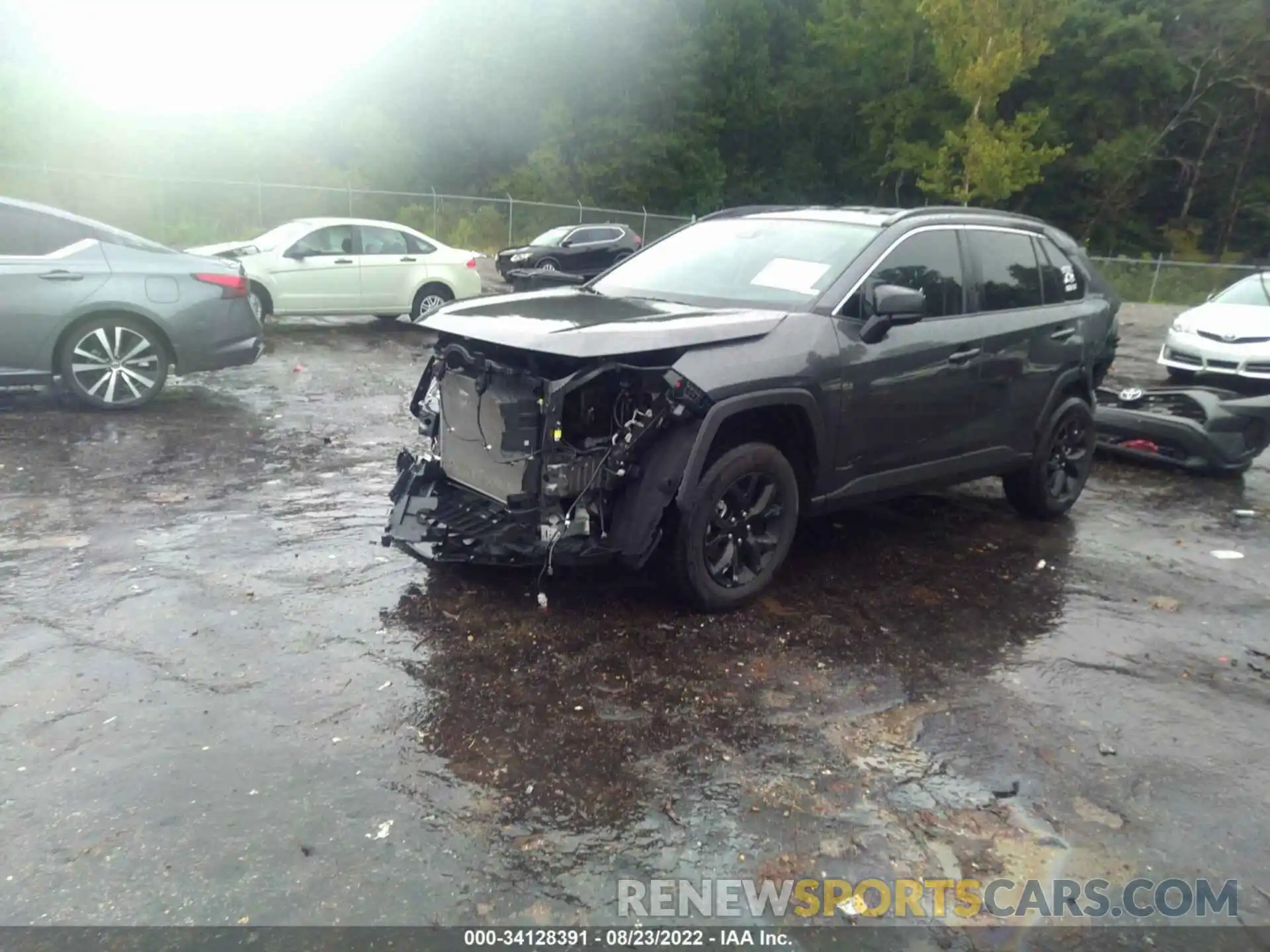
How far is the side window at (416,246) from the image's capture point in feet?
45.2

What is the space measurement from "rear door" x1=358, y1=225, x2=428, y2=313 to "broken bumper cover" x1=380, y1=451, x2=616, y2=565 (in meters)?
8.96

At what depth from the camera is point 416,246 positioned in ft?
45.3

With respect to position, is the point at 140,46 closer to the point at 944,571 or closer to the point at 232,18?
the point at 232,18

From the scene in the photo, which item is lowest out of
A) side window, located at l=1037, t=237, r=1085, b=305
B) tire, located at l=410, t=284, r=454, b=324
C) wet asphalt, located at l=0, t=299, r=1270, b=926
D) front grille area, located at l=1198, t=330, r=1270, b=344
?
wet asphalt, located at l=0, t=299, r=1270, b=926

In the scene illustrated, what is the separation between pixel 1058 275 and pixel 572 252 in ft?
53.1

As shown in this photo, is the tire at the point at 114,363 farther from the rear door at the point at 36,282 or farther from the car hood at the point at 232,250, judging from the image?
the car hood at the point at 232,250

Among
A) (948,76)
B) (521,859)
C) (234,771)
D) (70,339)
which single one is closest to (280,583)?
(234,771)

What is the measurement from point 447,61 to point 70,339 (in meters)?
34.9

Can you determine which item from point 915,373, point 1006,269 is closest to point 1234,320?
point 1006,269

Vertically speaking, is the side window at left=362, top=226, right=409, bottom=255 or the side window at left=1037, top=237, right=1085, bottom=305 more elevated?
the side window at left=362, top=226, right=409, bottom=255

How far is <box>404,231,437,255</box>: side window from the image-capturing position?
45.2 feet

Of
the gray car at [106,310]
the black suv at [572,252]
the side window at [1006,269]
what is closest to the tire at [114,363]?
the gray car at [106,310]

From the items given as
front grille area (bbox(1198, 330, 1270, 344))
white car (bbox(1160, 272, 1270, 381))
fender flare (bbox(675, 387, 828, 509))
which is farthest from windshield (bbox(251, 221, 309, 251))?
front grille area (bbox(1198, 330, 1270, 344))

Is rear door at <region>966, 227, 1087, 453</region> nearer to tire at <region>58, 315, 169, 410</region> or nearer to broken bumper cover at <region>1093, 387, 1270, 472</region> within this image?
broken bumper cover at <region>1093, 387, 1270, 472</region>
